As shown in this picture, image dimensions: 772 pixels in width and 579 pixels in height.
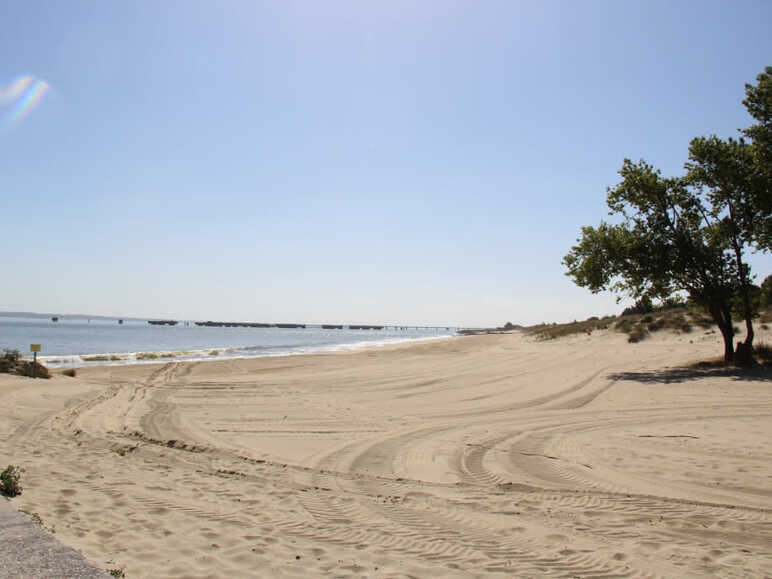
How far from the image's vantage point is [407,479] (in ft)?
25.6

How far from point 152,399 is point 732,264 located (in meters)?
22.8

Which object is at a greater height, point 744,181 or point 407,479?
point 744,181

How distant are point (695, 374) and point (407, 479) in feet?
51.4

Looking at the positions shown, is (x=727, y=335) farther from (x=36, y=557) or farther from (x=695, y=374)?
(x=36, y=557)

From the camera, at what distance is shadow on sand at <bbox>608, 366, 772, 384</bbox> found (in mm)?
17719

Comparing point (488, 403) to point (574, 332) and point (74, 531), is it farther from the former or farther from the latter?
point (574, 332)

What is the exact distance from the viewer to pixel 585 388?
57.2 feet

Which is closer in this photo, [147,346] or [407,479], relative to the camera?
[407,479]

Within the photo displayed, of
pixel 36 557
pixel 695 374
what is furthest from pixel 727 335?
pixel 36 557

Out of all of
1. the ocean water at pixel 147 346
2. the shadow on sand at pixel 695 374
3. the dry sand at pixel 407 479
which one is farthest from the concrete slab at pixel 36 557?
the ocean water at pixel 147 346

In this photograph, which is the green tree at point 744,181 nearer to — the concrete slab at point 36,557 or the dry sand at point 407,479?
the dry sand at point 407,479

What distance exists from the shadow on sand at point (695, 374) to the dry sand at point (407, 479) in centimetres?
87

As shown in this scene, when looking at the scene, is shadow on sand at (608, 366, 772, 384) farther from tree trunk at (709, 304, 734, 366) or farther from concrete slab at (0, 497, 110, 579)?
concrete slab at (0, 497, 110, 579)

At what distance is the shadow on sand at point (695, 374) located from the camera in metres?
17.7
